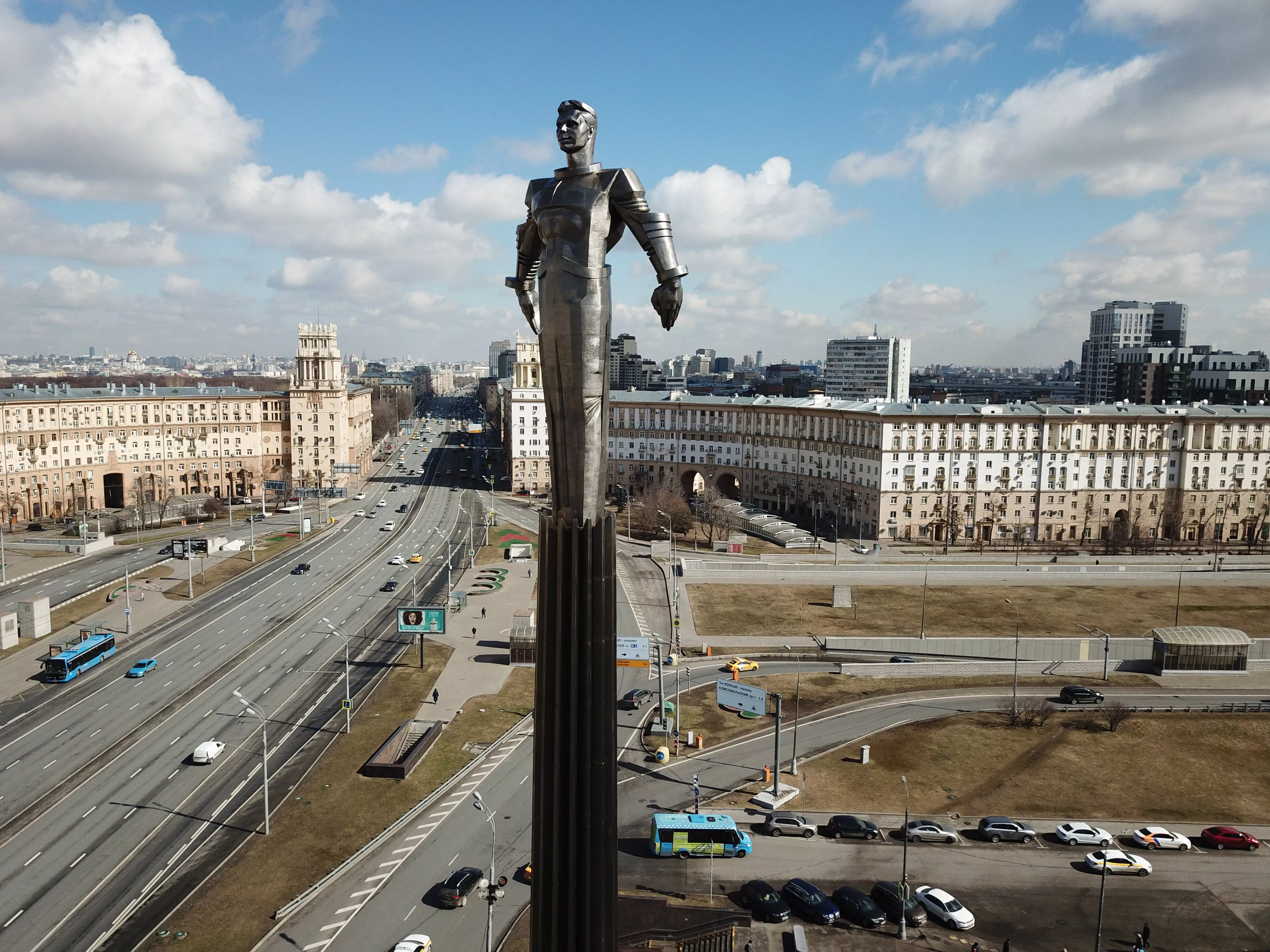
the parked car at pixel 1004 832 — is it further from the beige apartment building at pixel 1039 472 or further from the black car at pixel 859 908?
the beige apartment building at pixel 1039 472

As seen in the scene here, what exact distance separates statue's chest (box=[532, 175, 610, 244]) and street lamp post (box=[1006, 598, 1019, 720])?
152 feet

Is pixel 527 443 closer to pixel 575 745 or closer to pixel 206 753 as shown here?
pixel 206 753

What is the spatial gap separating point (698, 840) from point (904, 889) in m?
8.52

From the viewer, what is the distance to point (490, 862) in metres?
35.5

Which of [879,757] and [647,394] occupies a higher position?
[647,394]

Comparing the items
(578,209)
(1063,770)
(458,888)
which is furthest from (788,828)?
(578,209)

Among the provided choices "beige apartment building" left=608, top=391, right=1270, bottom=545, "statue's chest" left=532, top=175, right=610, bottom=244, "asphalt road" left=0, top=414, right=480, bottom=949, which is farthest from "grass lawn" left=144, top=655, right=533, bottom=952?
"beige apartment building" left=608, top=391, right=1270, bottom=545

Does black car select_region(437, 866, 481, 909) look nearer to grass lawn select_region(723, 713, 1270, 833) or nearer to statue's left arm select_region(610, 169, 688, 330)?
grass lawn select_region(723, 713, 1270, 833)

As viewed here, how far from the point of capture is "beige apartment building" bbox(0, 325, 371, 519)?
380ft

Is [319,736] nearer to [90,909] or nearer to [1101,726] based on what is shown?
[90,909]

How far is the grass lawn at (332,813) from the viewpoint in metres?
30.5

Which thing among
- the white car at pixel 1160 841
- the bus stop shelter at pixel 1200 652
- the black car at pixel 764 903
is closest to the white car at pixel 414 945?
the black car at pixel 764 903

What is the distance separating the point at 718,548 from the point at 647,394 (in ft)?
159

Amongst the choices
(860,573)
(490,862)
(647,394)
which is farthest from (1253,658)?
(647,394)
